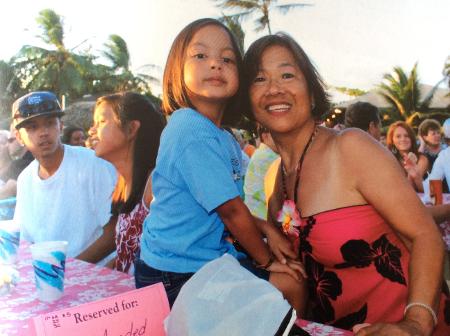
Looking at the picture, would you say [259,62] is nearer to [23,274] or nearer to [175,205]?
[175,205]

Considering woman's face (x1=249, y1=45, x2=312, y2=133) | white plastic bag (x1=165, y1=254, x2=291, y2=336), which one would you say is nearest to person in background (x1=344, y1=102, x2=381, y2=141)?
woman's face (x1=249, y1=45, x2=312, y2=133)

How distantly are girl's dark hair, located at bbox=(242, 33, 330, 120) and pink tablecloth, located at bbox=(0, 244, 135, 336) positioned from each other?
551 millimetres

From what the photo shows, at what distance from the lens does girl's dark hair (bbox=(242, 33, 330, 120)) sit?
101 centimetres

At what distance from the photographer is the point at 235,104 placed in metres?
1.12

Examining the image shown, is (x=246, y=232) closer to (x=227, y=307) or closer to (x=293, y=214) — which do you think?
(x=293, y=214)

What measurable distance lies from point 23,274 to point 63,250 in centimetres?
39

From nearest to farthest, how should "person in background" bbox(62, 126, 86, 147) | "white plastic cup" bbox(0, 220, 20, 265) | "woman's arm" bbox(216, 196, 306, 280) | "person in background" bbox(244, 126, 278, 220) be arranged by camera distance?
"woman's arm" bbox(216, 196, 306, 280) < "white plastic cup" bbox(0, 220, 20, 265) < "person in background" bbox(244, 126, 278, 220) < "person in background" bbox(62, 126, 86, 147)

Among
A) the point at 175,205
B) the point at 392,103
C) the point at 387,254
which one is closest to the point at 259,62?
the point at 175,205

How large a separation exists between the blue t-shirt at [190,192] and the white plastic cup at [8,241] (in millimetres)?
399

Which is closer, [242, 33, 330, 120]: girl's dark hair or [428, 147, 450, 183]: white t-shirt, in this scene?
[242, 33, 330, 120]: girl's dark hair

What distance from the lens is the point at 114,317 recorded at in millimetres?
682

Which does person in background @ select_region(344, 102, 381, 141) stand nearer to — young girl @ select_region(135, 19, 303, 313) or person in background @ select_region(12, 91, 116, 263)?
person in background @ select_region(12, 91, 116, 263)

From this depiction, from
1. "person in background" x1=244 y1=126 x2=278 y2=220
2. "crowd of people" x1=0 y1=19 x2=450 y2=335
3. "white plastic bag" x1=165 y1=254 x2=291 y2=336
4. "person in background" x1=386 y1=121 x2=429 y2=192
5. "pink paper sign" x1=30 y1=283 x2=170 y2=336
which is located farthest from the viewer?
"person in background" x1=386 y1=121 x2=429 y2=192

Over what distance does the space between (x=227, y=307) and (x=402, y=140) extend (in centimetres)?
312
